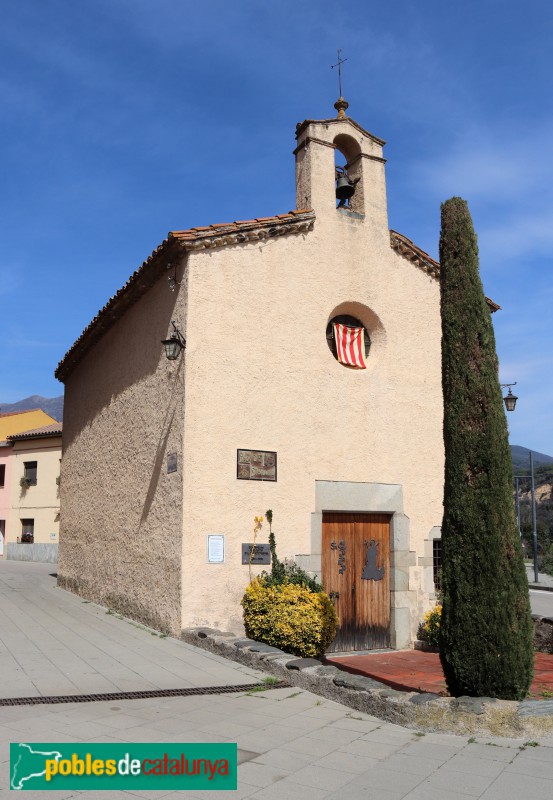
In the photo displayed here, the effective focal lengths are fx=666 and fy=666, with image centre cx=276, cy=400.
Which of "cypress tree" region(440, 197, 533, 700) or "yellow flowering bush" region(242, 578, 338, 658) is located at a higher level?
"cypress tree" region(440, 197, 533, 700)

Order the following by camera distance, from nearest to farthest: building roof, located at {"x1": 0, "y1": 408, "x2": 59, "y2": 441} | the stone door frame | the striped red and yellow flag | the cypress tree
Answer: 1. the cypress tree
2. the stone door frame
3. the striped red and yellow flag
4. building roof, located at {"x1": 0, "y1": 408, "x2": 59, "y2": 441}

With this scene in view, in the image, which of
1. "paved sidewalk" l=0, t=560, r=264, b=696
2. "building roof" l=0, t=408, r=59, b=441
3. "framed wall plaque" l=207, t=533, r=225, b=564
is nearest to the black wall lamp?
"framed wall plaque" l=207, t=533, r=225, b=564

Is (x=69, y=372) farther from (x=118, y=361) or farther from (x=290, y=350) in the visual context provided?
(x=290, y=350)

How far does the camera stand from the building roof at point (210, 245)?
31.9 feet

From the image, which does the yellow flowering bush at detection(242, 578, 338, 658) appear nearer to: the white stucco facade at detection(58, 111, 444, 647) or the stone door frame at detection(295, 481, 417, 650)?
the white stucco facade at detection(58, 111, 444, 647)

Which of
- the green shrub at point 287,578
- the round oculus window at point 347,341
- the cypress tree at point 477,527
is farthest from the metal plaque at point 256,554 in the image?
the cypress tree at point 477,527

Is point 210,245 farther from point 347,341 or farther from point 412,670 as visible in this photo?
point 412,670

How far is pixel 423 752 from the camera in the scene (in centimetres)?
515

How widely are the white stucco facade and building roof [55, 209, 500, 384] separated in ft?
0.11

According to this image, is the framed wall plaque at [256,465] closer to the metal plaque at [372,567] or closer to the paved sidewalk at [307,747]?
the metal plaque at [372,567]

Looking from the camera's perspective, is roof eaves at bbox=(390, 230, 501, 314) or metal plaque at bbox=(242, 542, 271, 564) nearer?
metal plaque at bbox=(242, 542, 271, 564)

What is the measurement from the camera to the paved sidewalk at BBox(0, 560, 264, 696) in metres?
6.84

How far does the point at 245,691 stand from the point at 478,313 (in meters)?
4.58

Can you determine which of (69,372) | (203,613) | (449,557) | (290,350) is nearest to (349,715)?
(449,557)
